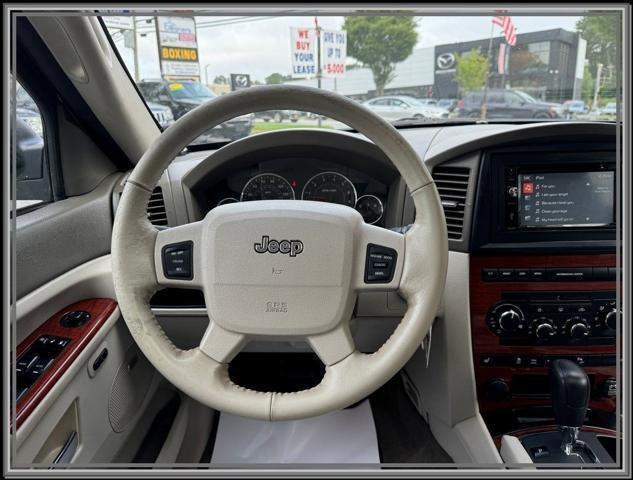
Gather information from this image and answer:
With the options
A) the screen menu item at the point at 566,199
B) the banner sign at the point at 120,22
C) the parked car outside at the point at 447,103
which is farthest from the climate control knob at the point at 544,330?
the banner sign at the point at 120,22

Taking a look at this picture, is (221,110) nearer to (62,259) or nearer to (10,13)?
(10,13)

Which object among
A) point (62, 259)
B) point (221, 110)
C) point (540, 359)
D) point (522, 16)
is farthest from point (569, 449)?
point (62, 259)

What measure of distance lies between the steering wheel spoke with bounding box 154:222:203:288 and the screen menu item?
1.07 m

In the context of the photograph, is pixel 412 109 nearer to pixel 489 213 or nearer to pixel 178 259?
pixel 489 213

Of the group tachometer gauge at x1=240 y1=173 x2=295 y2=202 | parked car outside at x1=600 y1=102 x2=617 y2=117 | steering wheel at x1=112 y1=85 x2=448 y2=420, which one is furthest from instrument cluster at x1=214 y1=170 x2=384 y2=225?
parked car outside at x1=600 y1=102 x2=617 y2=117

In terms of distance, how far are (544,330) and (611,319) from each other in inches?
9.0

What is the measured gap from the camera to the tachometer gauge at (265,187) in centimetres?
159

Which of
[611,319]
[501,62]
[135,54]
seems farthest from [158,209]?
[611,319]

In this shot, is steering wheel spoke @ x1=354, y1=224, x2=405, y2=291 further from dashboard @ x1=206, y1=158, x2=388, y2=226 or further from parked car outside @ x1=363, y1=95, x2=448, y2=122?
parked car outside @ x1=363, y1=95, x2=448, y2=122

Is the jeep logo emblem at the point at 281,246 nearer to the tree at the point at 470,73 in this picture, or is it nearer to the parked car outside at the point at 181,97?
the parked car outside at the point at 181,97

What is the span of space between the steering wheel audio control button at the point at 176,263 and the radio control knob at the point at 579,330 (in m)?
1.32

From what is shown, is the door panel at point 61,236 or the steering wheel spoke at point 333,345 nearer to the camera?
the steering wheel spoke at point 333,345

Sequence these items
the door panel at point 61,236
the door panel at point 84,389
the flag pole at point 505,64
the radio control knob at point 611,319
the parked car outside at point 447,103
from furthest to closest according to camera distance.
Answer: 1. the parked car outside at point 447,103
2. the flag pole at point 505,64
3. the radio control knob at point 611,319
4. the door panel at point 61,236
5. the door panel at point 84,389

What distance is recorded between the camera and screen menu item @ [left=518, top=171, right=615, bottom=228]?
151 cm
